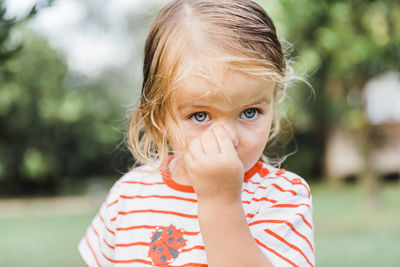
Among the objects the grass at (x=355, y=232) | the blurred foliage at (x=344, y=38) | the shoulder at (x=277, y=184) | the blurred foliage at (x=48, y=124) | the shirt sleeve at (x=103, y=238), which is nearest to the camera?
the shoulder at (x=277, y=184)

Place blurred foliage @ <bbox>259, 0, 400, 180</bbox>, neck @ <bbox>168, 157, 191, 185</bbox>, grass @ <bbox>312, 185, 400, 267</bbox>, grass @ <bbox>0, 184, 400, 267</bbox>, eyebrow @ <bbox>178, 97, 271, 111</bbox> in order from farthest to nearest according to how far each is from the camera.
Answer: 1. blurred foliage @ <bbox>259, 0, 400, 180</bbox>
2. grass @ <bbox>0, 184, 400, 267</bbox>
3. grass @ <bbox>312, 185, 400, 267</bbox>
4. neck @ <bbox>168, 157, 191, 185</bbox>
5. eyebrow @ <bbox>178, 97, 271, 111</bbox>

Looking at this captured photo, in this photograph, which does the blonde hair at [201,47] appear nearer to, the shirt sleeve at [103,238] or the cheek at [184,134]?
the cheek at [184,134]

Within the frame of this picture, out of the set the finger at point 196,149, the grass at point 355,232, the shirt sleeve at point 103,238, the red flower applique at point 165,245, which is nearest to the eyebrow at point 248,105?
the finger at point 196,149

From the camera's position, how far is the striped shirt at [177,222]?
1445mm

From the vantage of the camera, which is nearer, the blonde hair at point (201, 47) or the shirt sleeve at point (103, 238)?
the blonde hair at point (201, 47)

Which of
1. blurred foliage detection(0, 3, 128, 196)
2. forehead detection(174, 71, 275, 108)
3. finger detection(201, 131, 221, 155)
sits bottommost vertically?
blurred foliage detection(0, 3, 128, 196)

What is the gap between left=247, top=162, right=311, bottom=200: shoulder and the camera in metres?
1.53

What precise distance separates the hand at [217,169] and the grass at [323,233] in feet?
12.1

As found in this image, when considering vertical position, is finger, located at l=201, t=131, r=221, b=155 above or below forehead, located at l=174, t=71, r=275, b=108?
below

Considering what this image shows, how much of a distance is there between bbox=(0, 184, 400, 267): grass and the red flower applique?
3473mm

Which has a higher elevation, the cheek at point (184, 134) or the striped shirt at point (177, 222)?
the cheek at point (184, 134)

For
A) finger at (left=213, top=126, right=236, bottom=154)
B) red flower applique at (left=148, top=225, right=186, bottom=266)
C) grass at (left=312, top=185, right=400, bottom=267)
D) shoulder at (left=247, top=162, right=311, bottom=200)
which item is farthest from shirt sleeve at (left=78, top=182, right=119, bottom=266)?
grass at (left=312, top=185, right=400, bottom=267)

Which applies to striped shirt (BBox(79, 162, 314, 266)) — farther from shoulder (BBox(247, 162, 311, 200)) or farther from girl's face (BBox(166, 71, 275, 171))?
girl's face (BBox(166, 71, 275, 171))

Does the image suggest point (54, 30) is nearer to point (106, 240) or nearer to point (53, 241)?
point (53, 241)
